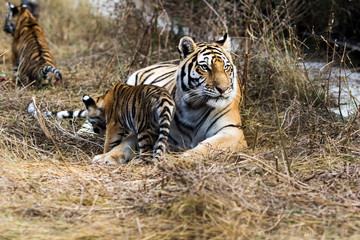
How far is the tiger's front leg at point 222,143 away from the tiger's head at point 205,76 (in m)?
0.24

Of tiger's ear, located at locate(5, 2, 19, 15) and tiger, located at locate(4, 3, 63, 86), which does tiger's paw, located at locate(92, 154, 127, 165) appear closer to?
tiger, located at locate(4, 3, 63, 86)

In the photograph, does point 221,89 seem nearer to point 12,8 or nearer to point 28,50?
point 28,50

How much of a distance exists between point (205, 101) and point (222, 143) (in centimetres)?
37

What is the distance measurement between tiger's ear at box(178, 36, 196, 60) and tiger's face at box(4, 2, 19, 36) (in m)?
3.95

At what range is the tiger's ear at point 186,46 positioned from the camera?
165 inches

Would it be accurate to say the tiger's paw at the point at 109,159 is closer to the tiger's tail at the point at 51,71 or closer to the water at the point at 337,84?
the water at the point at 337,84

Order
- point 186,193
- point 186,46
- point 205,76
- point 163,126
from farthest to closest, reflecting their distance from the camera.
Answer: point 186,46
point 205,76
point 163,126
point 186,193

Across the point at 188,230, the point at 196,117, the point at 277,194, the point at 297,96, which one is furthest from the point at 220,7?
the point at 188,230

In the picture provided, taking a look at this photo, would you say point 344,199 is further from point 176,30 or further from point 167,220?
point 176,30

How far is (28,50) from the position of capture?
6805 mm

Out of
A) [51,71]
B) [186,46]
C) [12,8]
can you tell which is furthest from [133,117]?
[12,8]

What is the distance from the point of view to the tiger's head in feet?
12.8

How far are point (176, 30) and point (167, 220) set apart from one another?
492cm

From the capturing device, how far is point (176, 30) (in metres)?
7.18
